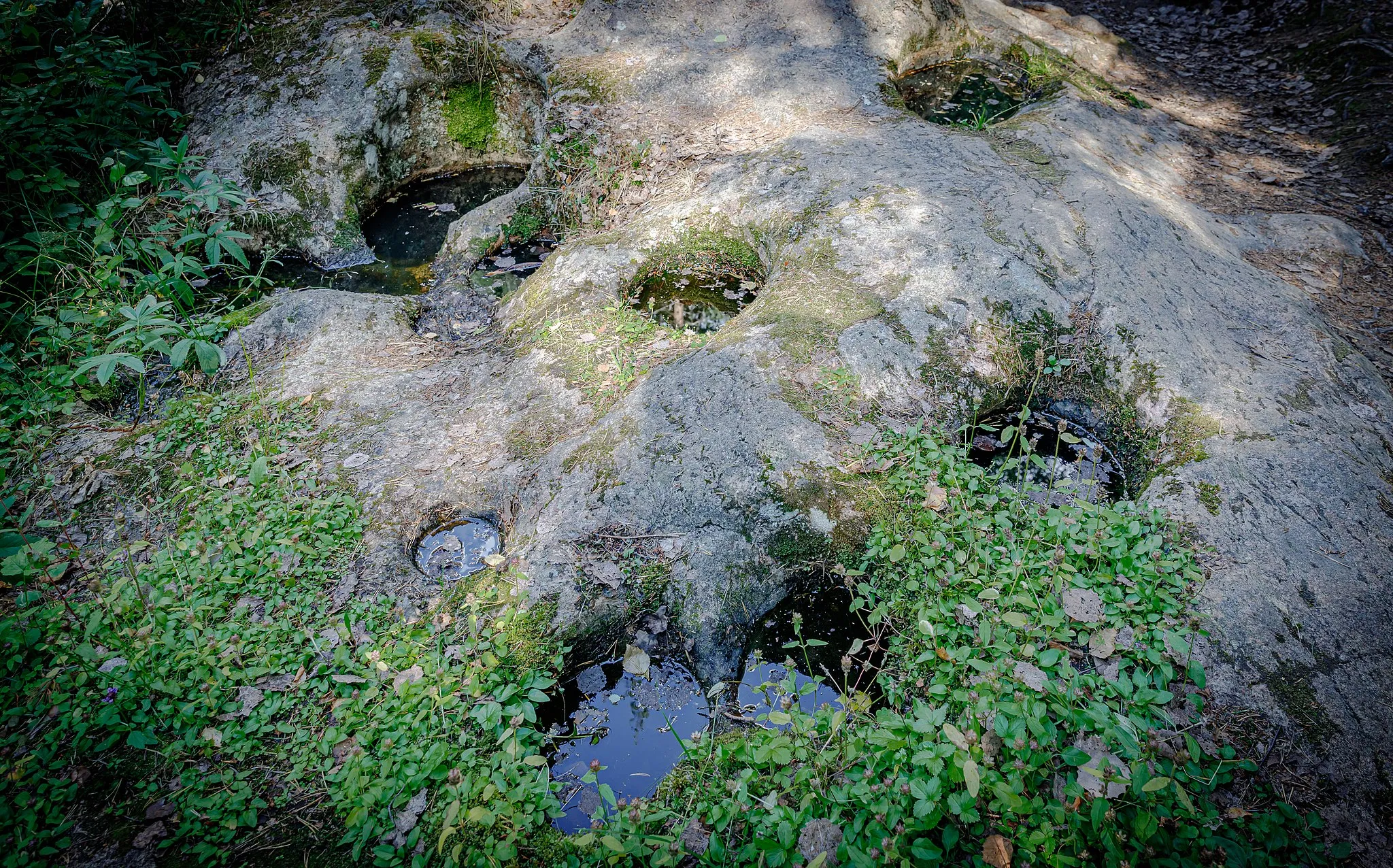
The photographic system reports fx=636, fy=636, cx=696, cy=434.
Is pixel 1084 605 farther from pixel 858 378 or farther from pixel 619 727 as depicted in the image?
pixel 619 727

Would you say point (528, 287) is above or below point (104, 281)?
below

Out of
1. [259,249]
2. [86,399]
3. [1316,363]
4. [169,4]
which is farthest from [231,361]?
[1316,363]

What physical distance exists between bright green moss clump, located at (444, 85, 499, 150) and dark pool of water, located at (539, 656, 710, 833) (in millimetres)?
6640

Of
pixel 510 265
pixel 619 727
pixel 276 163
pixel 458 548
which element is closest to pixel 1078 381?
pixel 619 727

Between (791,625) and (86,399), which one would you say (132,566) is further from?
(791,625)

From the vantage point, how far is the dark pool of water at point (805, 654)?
3078 mm

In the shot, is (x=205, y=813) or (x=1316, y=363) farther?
(x=1316, y=363)

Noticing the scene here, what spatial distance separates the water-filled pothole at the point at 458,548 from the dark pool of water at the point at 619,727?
96cm

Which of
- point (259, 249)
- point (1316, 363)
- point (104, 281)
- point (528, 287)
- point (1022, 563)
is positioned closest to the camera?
point (1022, 563)

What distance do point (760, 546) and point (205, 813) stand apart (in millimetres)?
2705

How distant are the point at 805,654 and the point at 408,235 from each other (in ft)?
19.7

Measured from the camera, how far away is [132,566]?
3350 mm

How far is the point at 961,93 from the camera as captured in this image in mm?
7730

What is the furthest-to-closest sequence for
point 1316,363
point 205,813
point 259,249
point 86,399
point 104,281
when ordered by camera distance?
point 259,249 < point 104,281 < point 86,399 < point 1316,363 < point 205,813
